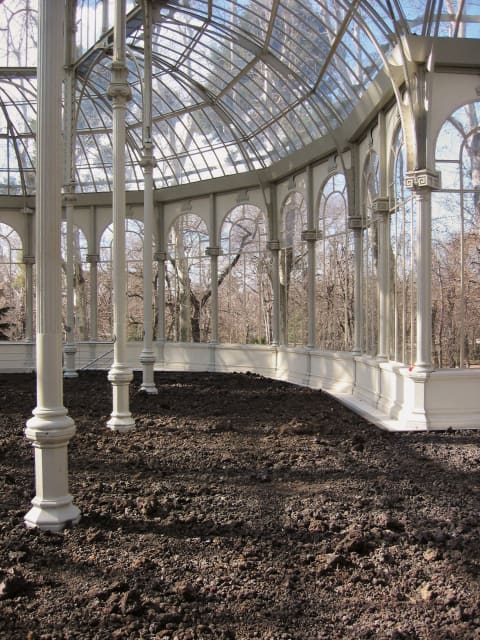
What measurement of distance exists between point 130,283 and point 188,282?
2.60m

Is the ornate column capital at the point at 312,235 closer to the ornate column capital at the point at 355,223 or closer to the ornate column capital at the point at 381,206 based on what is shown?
the ornate column capital at the point at 355,223

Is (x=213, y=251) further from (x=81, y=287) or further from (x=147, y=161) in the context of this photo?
(x=147, y=161)

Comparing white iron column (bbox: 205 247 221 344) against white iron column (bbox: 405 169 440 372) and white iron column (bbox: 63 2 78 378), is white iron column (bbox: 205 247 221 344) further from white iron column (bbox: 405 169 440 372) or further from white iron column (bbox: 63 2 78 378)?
white iron column (bbox: 405 169 440 372)

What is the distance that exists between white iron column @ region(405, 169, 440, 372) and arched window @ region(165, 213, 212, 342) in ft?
37.6

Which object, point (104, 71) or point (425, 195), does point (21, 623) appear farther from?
point (104, 71)

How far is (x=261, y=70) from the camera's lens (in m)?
16.4

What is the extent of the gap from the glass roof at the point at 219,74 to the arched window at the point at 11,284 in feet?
6.15

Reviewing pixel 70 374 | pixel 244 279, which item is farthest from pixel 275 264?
pixel 70 374

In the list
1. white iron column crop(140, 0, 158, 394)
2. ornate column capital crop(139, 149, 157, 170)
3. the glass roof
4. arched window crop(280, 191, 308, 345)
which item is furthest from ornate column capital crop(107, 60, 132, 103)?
arched window crop(280, 191, 308, 345)

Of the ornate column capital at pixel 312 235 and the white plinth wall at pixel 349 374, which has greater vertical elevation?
the ornate column capital at pixel 312 235

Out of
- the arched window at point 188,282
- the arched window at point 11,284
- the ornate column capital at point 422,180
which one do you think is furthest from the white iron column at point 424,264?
the arched window at point 11,284

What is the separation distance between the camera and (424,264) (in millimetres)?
10031

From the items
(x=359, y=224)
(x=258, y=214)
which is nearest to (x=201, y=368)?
(x=258, y=214)

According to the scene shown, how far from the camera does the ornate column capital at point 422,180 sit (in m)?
9.84
